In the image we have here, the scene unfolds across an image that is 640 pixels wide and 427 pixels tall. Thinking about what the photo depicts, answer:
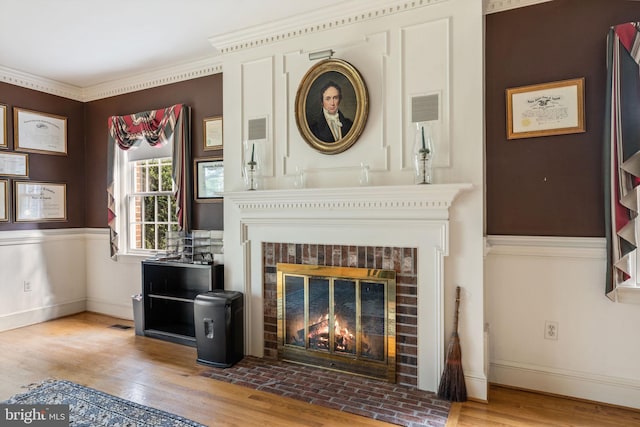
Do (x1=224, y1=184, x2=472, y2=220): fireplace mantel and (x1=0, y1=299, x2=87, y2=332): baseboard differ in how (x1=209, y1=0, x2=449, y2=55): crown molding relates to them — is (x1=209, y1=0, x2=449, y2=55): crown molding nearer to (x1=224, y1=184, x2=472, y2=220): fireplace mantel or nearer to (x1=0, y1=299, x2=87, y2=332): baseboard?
(x1=224, y1=184, x2=472, y2=220): fireplace mantel

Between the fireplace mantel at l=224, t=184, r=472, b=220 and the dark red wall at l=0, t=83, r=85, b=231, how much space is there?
270 cm

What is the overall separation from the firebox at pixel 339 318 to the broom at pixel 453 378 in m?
0.37

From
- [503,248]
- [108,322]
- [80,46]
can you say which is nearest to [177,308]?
[108,322]

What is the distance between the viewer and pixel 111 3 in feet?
9.12

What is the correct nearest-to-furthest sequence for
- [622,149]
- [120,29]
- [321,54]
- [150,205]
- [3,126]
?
[622,149]
[321,54]
[120,29]
[3,126]
[150,205]

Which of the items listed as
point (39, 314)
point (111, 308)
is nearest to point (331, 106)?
point (111, 308)

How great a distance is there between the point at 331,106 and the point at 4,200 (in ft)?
12.3

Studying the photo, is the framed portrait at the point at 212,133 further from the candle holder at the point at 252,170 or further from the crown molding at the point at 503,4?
the crown molding at the point at 503,4

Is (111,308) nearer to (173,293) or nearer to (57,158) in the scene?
(173,293)

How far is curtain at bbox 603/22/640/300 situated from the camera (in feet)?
Result: 7.64

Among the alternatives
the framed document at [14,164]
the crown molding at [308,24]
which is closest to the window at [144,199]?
the framed document at [14,164]

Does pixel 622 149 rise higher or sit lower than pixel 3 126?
lower

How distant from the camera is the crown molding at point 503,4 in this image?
2648 mm

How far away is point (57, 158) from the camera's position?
15.0ft
